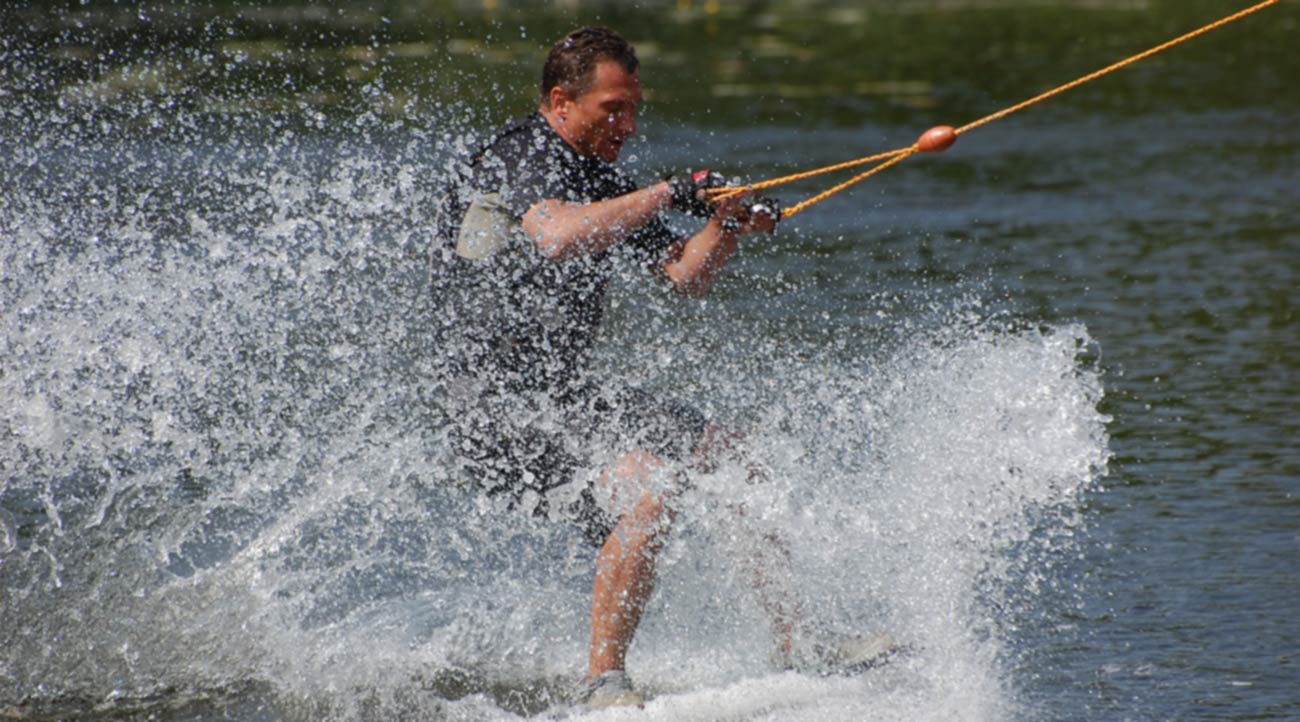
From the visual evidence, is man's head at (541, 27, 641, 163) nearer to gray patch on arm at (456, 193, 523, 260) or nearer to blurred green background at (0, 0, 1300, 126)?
gray patch on arm at (456, 193, 523, 260)

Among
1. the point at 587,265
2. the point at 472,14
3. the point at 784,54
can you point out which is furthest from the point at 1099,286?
the point at 472,14

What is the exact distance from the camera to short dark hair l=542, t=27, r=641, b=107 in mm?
4727

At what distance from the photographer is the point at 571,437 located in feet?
15.6

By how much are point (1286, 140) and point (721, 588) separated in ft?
35.1

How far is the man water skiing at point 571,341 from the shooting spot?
4.67 meters

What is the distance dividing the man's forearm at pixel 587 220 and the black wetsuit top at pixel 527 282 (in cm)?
5

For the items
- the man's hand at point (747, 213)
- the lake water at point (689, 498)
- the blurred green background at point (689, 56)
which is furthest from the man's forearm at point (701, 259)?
the blurred green background at point (689, 56)

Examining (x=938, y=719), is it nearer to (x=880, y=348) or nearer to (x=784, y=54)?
(x=880, y=348)

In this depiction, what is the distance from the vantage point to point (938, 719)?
4574 millimetres

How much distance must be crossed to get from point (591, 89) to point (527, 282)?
558mm

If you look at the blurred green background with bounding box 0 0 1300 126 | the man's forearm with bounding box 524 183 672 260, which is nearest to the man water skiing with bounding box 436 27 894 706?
the man's forearm with bounding box 524 183 672 260

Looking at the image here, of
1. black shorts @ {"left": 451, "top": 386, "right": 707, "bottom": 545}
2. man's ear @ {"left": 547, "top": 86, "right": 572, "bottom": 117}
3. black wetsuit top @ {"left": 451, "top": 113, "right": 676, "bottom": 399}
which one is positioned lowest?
black shorts @ {"left": 451, "top": 386, "right": 707, "bottom": 545}

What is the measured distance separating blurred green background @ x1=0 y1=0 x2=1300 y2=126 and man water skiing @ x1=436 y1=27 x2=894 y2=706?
873cm

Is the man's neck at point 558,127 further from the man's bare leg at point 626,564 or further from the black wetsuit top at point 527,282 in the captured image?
the man's bare leg at point 626,564
